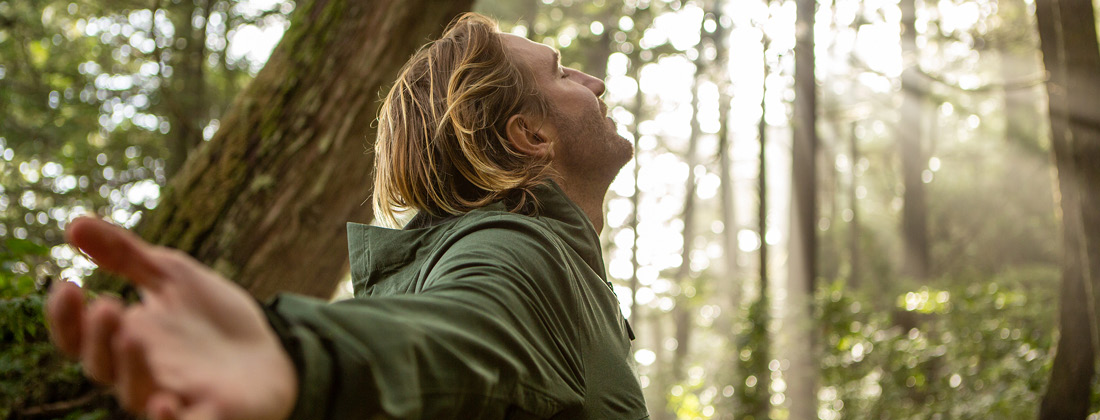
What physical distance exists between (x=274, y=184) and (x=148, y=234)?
0.62 metres

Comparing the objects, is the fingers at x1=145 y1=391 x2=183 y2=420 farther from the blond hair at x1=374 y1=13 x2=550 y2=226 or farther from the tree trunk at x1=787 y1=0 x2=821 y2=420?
the tree trunk at x1=787 y1=0 x2=821 y2=420

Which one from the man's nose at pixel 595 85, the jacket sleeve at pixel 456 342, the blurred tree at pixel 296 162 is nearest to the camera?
the jacket sleeve at pixel 456 342

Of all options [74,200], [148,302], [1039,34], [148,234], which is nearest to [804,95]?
[1039,34]

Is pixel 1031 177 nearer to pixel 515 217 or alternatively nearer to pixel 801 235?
pixel 801 235

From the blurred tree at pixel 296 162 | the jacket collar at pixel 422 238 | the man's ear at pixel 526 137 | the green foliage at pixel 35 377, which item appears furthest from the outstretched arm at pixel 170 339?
the blurred tree at pixel 296 162

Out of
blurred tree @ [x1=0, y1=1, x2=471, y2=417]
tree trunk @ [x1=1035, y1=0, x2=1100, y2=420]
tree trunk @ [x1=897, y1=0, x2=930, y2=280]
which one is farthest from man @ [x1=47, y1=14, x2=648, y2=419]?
tree trunk @ [x1=897, y1=0, x2=930, y2=280]

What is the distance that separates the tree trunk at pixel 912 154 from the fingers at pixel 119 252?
72.6 feet

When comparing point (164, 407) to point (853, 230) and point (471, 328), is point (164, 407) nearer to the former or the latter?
point (471, 328)

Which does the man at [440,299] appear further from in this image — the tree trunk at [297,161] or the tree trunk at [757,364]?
the tree trunk at [757,364]

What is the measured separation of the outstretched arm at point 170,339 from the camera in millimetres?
672

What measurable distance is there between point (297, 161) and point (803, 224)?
11.8 metres

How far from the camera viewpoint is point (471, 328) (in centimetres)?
98

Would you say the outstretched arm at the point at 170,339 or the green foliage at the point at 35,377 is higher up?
the outstretched arm at the point at 170,339

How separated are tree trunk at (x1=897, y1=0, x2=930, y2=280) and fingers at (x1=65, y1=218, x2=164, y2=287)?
22.1 metres
